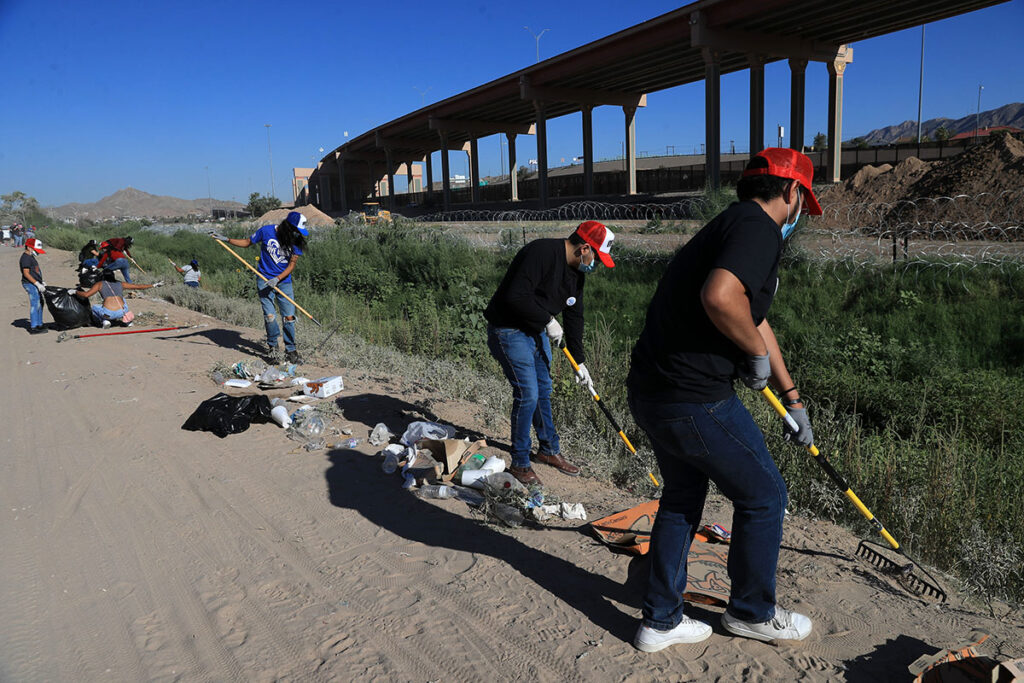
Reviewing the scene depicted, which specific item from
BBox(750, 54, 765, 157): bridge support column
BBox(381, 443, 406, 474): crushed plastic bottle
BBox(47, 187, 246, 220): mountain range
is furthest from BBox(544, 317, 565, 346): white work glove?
BBox(47, 187, 246, 220): mountain range

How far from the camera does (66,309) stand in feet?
39.1

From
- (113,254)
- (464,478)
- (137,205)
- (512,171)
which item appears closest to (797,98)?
(512,171)

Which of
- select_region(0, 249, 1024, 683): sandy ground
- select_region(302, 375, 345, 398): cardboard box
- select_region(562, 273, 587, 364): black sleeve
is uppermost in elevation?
select_region(562, 273, 587, 364): black sleeve

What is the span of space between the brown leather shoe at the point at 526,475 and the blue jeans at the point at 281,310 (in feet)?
15.9

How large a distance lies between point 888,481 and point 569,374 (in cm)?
348

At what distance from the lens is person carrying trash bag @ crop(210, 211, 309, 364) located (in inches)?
344

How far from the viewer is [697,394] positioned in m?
2.56

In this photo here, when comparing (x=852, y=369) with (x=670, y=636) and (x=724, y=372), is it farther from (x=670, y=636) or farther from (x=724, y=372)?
(x=724, y=372)

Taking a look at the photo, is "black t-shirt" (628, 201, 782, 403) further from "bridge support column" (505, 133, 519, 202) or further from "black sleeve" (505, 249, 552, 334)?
"bridge support column" (505, 133, 519, 202)

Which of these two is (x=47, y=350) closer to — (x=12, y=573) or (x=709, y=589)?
(x=12, y=573)

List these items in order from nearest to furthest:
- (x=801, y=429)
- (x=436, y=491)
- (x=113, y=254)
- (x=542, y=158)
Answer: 1. (x=801, y=429)
2. (x=436, y=491)
3. (x=113, y=254)
4. (x=542, y=158)

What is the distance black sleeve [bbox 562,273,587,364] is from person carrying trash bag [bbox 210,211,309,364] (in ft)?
15.8

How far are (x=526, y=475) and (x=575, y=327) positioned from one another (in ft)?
3.72

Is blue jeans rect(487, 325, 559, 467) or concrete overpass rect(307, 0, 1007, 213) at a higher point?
concrete overpass rect(307, 0, 1007, 213)
